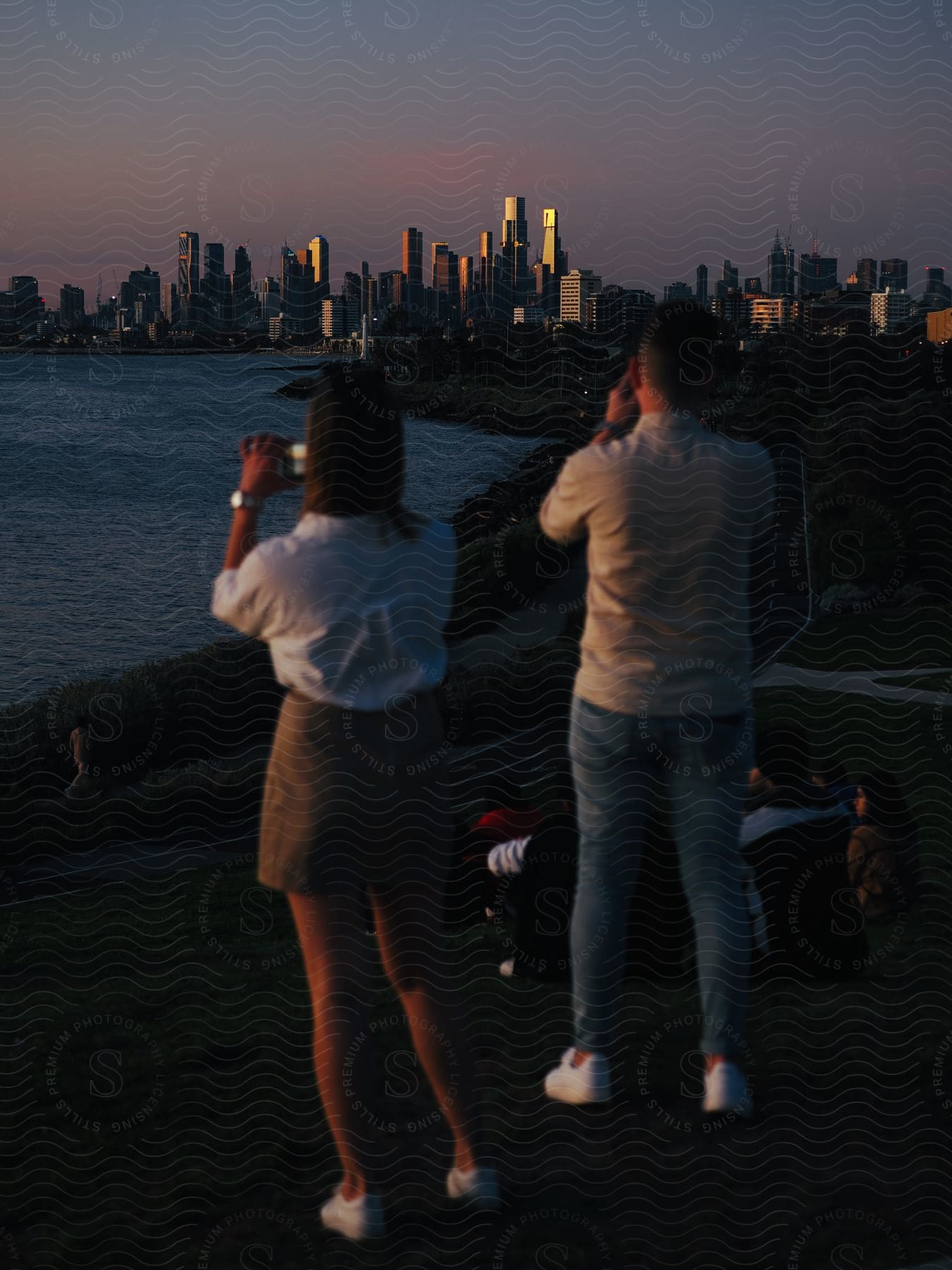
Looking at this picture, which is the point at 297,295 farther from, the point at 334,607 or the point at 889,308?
the point at 889,308

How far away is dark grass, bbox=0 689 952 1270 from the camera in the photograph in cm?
269

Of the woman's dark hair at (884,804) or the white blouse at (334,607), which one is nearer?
the white blouse at (334,607)

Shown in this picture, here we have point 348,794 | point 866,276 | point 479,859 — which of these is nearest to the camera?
point 348,794

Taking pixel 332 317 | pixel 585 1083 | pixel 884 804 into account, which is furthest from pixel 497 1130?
pixel 332 317

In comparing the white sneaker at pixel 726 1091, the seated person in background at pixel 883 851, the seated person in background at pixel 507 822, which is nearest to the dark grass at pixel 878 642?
the seated person in background at pixel 883 851

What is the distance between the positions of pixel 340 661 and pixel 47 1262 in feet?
4.21

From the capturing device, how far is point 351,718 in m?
2.55

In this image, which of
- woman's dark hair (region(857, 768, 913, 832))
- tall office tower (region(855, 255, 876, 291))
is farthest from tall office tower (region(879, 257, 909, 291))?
woman's dark hair (region(857, 768, 913, 832))

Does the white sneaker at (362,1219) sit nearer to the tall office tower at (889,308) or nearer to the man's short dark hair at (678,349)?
the man's short dark hair at (678,349)

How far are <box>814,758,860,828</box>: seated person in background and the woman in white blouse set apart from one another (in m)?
1.83

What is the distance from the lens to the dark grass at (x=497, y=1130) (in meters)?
2.69

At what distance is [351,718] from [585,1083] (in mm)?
1149

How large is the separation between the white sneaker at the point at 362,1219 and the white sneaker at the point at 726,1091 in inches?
33.1

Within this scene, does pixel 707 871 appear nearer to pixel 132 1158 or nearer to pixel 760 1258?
pixel 760 1258
